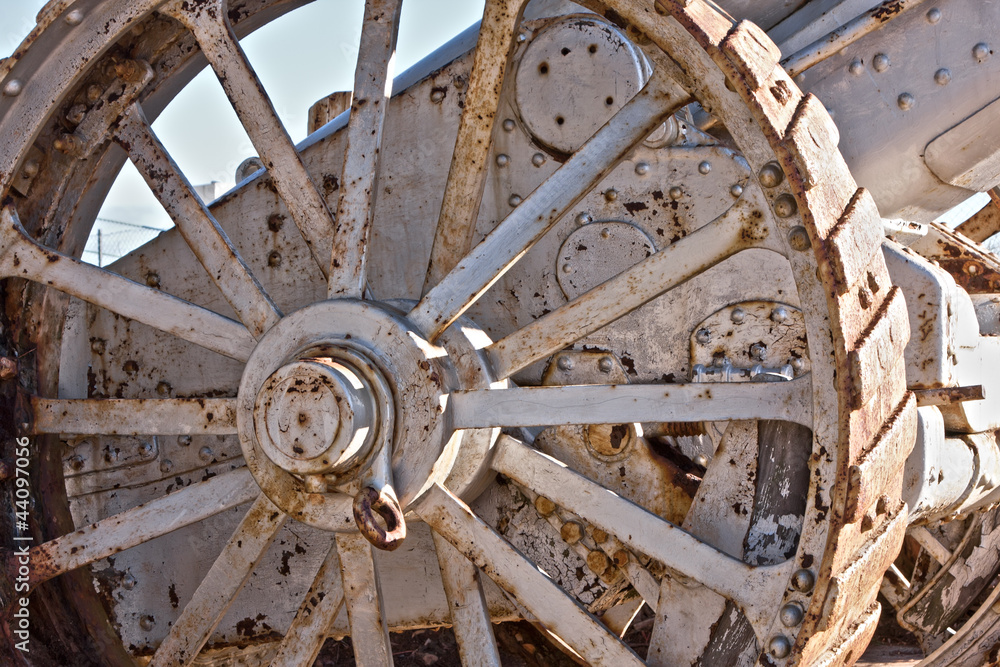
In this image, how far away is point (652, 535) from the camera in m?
1.57

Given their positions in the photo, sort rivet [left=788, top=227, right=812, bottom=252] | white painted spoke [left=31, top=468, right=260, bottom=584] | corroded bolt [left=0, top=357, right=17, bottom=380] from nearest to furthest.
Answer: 1. rivet [left=788, top=227, right=812, bottom=252]
2. white painted spoke [left=31, top=468, right=260, bottom=584]
3. corroded bolt [left=0, top=357, right=17, bottom=380]

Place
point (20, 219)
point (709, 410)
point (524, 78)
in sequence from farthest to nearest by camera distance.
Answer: point (20, 219)
point (524, 78)
point (709, 410)

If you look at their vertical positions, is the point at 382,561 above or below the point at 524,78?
below

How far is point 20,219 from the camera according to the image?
2.09 m

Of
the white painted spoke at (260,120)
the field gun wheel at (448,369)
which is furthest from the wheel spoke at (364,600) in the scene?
the white painted spoke at (260,120)

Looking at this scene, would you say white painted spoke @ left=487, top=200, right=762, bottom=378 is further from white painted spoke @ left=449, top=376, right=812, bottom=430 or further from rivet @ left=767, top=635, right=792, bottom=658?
rivet @ left=767, top=635, right=792, bottom=658

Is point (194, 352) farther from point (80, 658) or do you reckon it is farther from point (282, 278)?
point (80, 658)

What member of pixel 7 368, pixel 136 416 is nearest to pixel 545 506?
pixel 136 416

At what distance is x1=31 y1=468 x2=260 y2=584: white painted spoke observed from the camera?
1.86 meters

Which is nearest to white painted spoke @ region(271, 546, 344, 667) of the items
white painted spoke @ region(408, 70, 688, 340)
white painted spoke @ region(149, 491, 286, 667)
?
white painted spoke @ region(149, 491, 286, 667)

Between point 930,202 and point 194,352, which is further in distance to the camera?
point 194,352

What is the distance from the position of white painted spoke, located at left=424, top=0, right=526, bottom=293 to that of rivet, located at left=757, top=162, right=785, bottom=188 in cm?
55

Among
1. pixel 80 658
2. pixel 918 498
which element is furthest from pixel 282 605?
pixel 918 498

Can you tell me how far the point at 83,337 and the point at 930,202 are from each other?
2021mm
